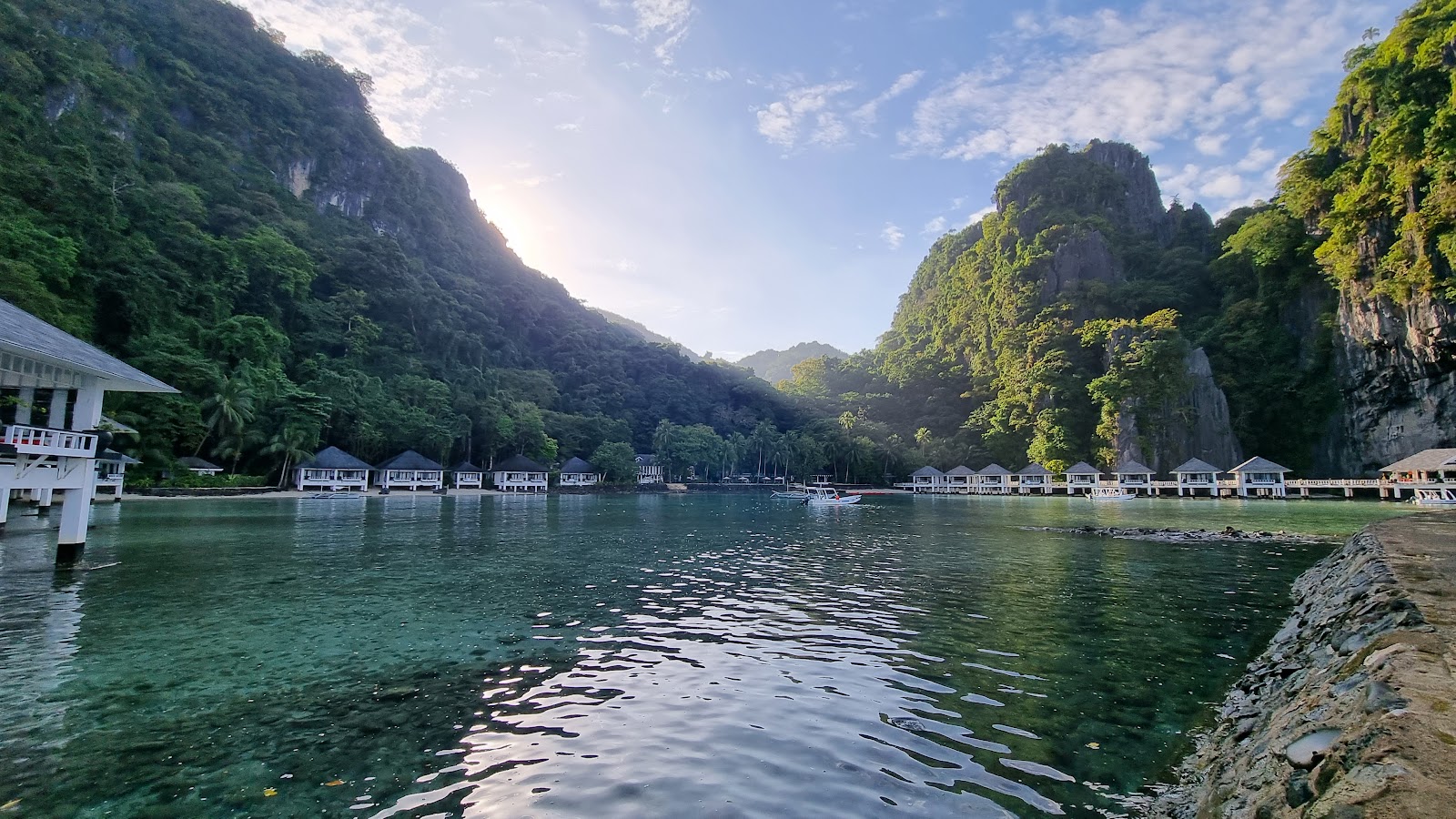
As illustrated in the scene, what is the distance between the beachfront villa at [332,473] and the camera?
167ft

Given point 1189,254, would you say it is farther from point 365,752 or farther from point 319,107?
point 319,107

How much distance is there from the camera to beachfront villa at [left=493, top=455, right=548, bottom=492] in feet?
203

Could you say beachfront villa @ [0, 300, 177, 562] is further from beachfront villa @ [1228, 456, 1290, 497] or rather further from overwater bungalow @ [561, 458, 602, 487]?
beachfront villa @ [1228, 456, 1290, 497]

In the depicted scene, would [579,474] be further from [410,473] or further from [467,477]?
[410,473]

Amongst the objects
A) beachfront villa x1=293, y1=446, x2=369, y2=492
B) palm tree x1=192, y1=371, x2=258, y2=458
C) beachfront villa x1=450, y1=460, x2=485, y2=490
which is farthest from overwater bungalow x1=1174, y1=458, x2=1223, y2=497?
palm tree x1=192, y1=371, x2=258, y2=458

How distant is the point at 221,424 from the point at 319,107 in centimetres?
6463

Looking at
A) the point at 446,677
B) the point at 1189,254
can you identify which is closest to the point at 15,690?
the point at 446,677

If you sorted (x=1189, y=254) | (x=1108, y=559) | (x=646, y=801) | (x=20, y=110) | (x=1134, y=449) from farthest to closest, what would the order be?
(x=1189, y=254), (x=1134, y=449), (x=20, y=110), (x=1108, y=559), (x=646, y=801)

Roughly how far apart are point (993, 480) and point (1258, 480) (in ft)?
83.1

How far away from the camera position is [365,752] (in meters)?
5.30

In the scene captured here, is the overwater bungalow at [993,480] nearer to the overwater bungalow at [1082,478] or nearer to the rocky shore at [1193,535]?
the overwater bungalow at [1082,478]

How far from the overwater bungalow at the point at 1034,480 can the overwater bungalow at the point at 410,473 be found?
5818 cm

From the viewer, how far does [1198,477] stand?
5659 cm

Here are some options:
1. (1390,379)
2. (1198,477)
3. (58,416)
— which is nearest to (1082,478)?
(1198,477)
